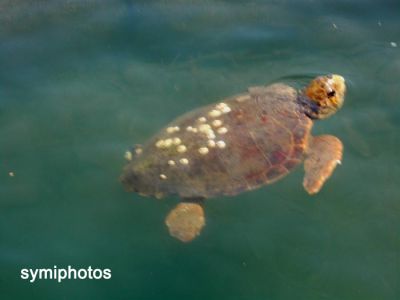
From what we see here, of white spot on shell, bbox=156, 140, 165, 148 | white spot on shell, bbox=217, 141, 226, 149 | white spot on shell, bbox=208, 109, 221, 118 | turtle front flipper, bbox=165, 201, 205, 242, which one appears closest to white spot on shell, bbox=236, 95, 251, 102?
white spot on shell, bbox=208, 109, 221, 118

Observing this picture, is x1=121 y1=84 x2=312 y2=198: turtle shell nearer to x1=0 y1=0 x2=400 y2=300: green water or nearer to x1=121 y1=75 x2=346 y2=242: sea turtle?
x1=121 y1=75 x2=346 y2=242: sea turtle

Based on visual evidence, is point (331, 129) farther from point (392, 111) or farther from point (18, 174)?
point (18, 174)

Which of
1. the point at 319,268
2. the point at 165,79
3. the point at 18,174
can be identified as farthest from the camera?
the point at 165,79

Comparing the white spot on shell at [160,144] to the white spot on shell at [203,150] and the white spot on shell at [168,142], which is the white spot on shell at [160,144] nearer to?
the white spot on shell at [168,142]

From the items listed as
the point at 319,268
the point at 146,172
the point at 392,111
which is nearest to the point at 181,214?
the point at 146,172

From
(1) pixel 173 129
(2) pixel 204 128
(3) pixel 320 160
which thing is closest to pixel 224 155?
(2) pixel 204 128

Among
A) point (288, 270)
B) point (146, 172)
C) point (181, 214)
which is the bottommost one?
point (288, 270)

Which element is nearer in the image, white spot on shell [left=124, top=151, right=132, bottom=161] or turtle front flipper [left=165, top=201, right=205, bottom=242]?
turtle front flipper [left=165, top=201, right=205, bottom=242]

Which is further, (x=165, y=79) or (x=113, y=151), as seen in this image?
(x=165, y=79)
